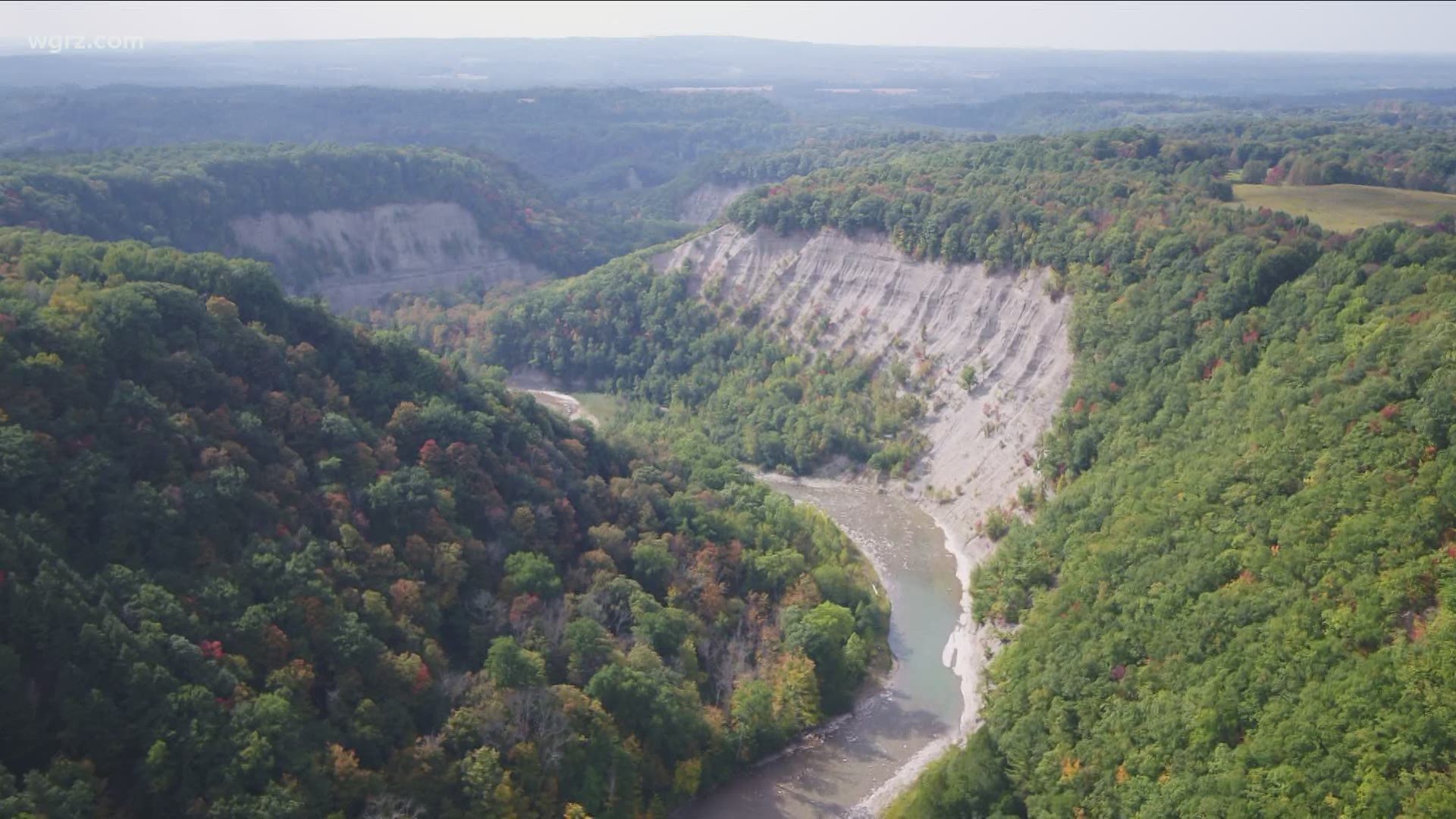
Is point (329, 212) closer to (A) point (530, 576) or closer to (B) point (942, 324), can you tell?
(B) point (942, 324)

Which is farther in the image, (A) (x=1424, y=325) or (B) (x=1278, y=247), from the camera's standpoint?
(B) (x=1278, y=247)

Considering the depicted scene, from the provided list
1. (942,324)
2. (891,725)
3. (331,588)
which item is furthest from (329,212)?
(891,725)

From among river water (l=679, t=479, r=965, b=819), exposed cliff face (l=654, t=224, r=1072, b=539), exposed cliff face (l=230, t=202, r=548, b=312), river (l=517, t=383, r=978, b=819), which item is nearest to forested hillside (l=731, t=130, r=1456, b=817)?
river (l=517, t=383, r=978, b=819)

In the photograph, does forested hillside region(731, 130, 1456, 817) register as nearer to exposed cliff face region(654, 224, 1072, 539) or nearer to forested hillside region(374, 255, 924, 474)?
exposed cliff face region(654, 224, 1072, 539)

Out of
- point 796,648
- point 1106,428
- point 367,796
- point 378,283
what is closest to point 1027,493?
point 1106,428

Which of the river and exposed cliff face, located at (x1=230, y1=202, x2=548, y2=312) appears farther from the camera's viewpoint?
exposed cliff face, located at (x1=230, y1=202, x2=548, y2=312)

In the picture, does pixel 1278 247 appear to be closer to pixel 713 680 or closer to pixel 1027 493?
pixel 1027 493
